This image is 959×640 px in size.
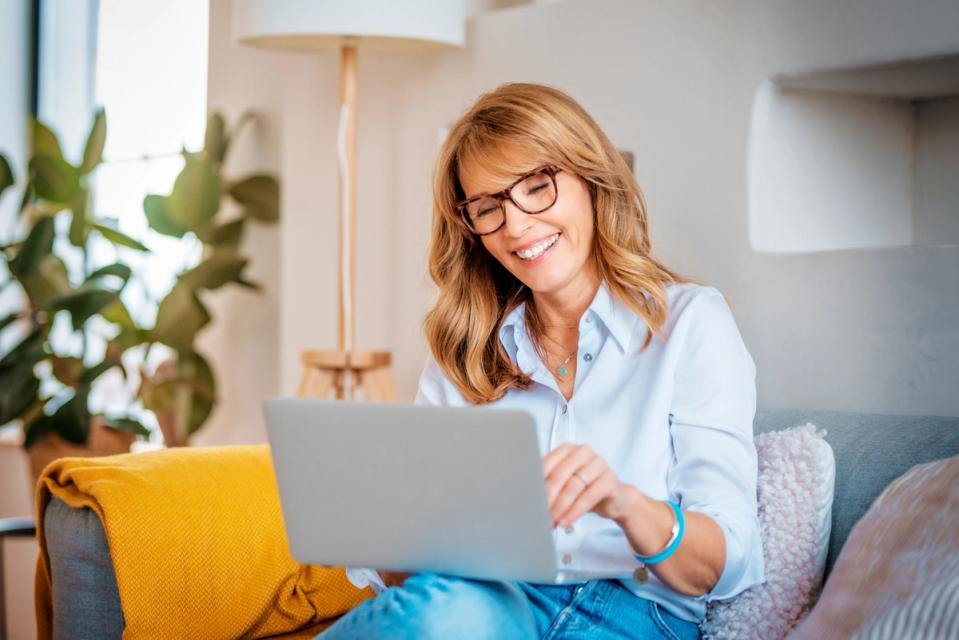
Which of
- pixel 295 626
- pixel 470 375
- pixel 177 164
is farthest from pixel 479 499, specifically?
pixel 177 164

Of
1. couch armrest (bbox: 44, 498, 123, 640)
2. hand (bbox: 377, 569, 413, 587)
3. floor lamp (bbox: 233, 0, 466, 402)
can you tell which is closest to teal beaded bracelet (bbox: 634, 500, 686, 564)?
hand (bbox: 377, 569, 413, 587)

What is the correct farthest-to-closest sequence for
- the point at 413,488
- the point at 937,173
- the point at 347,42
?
1. the point at 347,42
2. the point at 937,173
3. the point at 413,488

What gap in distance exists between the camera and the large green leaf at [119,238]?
145 inches

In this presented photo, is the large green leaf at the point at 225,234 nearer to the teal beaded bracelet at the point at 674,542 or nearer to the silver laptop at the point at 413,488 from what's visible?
the silver laptop at the point at 413,488

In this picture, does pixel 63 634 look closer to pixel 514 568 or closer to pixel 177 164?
pixel 514 568

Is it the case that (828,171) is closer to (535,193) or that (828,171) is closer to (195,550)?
(535,193)

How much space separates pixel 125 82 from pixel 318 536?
3.51m

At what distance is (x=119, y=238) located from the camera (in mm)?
3711

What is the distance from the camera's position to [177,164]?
14.0ft

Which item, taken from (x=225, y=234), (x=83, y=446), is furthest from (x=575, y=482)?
(x=83, y=446)

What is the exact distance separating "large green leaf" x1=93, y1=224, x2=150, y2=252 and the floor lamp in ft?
3.38

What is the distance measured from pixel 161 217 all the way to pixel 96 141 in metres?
0.38

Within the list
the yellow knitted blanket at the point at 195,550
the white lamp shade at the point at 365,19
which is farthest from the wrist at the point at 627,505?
the white lamp shade at the point at 365,19

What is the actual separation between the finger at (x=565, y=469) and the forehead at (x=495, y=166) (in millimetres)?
500
